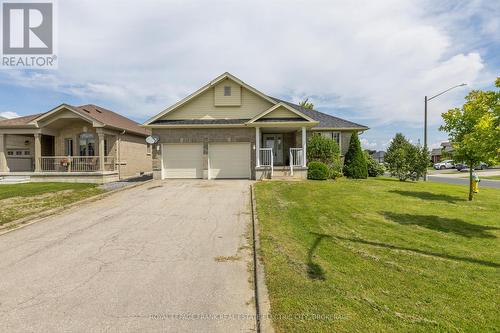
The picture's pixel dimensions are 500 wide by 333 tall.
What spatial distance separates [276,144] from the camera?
65.6 feet

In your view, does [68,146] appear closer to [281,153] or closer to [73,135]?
[73,135]

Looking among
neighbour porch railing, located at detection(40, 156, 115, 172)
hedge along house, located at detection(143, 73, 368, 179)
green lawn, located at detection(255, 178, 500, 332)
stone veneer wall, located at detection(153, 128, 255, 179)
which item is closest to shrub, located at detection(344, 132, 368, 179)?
hedge along house, located at detection(143, 73, 368, 179)

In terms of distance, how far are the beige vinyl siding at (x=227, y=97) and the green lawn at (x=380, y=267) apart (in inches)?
397

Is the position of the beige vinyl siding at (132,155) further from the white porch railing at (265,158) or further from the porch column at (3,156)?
the white porch railing at (265,158)

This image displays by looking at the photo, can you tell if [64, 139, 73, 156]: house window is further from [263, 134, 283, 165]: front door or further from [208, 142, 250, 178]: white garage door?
[263, 134, 283, 165]: front door

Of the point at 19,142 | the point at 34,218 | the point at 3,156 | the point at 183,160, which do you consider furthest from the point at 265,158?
the point at 19,142

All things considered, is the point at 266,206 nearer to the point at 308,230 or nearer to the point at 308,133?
the point at 308,230

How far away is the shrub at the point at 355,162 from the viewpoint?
19281 millimetres

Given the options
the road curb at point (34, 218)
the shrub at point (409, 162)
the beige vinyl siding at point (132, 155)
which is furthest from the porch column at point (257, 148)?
the shrub at point (409, 162)

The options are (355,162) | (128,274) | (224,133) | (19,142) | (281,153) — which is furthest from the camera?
(281,153)

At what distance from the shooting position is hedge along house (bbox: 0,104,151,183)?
17.2 metres

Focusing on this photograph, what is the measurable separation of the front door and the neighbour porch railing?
10.7 meters

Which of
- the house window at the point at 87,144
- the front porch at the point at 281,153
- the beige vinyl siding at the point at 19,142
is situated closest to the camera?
the front porch at the point at 281,153

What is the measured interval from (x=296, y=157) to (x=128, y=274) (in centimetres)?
1424
